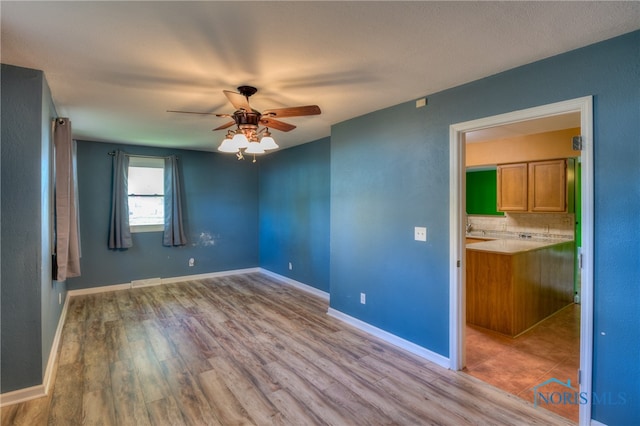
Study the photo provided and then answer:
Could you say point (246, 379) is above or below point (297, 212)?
below

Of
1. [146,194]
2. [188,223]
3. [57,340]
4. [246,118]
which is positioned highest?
[246,118]

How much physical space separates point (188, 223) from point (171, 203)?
51 centimetres

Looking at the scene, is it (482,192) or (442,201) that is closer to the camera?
(442,201)

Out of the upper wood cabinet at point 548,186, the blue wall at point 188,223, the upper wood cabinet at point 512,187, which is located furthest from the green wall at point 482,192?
the blue wall at point 188,223

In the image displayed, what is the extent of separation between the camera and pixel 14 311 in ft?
7.50


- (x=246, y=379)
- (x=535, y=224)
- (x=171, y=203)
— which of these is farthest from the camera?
(x=171, y=203)

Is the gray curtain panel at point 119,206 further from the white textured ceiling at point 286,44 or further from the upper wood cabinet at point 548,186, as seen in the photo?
the upper wood cabinet at point 548,186

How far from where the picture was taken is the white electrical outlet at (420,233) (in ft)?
9.86

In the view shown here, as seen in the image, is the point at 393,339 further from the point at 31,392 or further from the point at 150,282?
the point at 150,282

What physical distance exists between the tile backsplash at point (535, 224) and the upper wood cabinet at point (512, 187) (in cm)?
45

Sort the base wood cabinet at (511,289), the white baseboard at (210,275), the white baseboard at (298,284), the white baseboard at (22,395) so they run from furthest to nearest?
1. the white baseboard at (210,275)
2. the white baseboard at (298,284)
3. the base wood cabinet at (511,289)
4. the white baseboard at (22,395)

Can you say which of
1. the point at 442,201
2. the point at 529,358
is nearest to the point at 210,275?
the point at 442,201

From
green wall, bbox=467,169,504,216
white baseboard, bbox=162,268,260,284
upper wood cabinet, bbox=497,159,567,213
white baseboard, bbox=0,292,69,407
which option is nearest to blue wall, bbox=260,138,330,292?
white baseboard, bbox=162,268,260,284

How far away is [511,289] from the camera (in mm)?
3441
